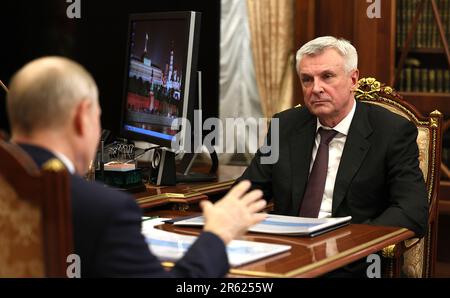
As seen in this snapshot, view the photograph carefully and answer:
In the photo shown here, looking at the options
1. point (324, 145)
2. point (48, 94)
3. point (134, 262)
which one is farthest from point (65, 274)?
point (324, 145)

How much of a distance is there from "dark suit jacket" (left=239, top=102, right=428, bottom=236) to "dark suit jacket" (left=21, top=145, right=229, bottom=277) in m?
1.28

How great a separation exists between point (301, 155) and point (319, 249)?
87 centimetres

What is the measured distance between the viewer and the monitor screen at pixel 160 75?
10.6ft

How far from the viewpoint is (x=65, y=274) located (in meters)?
1.68

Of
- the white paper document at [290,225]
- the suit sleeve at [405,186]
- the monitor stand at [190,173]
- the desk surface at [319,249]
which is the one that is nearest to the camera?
the desk surface at [319,249]

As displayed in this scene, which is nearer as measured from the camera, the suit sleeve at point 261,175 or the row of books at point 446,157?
the suit sleeve at point 261,175

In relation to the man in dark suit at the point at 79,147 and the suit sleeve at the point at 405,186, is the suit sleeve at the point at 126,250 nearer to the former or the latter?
the man in dark suit at the point at 79,147

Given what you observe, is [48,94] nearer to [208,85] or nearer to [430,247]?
[430,247]

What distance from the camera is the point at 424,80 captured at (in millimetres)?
4535

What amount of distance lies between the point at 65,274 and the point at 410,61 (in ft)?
10.7

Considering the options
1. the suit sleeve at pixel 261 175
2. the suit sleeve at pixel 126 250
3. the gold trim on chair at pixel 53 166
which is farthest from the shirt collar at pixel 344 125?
the gold trim on chair at pixel 53 166

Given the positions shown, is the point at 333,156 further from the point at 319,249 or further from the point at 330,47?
the point at 319,249

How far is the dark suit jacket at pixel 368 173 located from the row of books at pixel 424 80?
4.73ft

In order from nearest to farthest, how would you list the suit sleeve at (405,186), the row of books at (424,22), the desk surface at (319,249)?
1. the desk surface at (319,249)
2. the suit sleeve at (405,186)
3. the row of books at (424,22)
